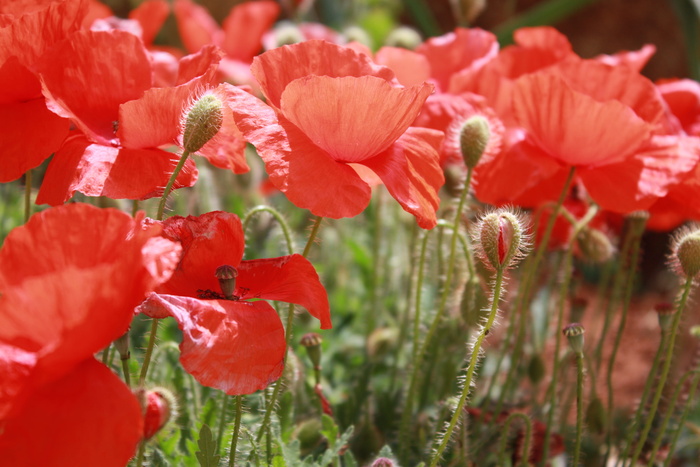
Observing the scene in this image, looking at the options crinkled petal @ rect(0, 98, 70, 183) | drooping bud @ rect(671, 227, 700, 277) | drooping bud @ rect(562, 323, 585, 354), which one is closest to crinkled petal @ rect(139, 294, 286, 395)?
crinkled petal @ rect(0, 98, 70, 183)

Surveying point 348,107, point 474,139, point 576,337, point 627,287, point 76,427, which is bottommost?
point 627,287

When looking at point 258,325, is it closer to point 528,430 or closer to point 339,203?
point 339,203

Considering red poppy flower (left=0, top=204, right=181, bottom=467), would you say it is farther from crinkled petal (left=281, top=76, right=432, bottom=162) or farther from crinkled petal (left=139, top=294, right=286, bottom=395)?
crinkled petal (left=281, top=76, right=432, bottom=162)

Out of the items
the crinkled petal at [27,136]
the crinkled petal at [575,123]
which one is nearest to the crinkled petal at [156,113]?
the crinkled petal at [27,136]

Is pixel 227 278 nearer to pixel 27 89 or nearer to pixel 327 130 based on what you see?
pixel 327 130

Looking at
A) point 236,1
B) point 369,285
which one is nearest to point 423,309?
point 369,285

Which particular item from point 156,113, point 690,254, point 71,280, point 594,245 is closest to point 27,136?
point 156,113

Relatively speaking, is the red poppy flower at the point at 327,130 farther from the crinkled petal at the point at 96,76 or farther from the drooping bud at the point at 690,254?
the drooping bud at the point at 690,254
